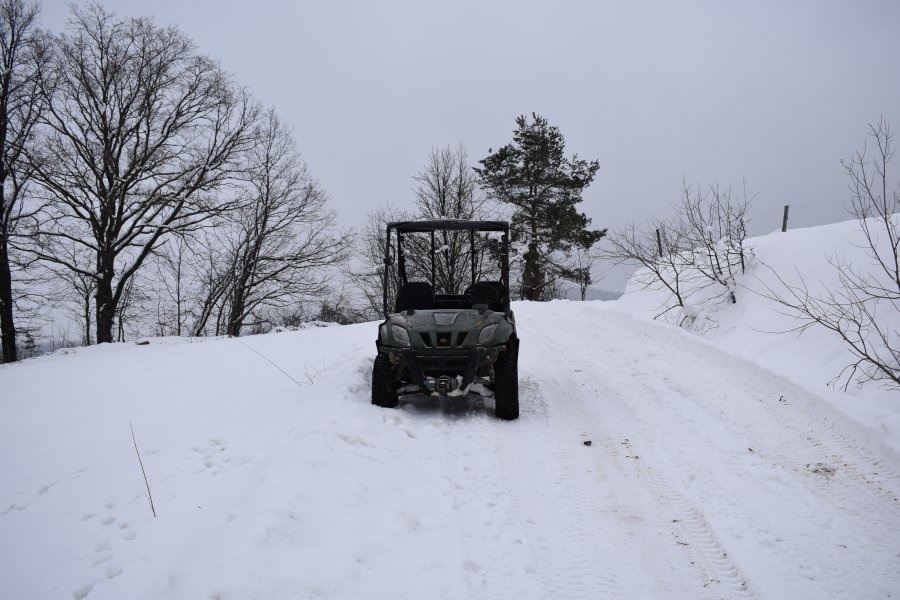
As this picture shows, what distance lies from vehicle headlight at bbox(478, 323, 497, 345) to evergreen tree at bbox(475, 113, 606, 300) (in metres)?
19.7

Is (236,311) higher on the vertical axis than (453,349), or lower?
lower

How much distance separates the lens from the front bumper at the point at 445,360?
507 cm

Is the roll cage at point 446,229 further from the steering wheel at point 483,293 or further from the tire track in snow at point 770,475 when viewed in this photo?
the tire track in snow at point 770,475

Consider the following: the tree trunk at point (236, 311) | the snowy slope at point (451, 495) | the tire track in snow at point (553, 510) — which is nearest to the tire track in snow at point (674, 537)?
the snowy slope at point (451, 495)

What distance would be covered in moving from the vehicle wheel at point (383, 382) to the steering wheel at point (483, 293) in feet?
4.23

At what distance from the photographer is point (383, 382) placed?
5.38m

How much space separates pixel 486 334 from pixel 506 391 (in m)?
0.65

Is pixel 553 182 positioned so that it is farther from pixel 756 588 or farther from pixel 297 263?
pixel 756 588

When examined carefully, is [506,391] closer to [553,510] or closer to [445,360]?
[445,360]

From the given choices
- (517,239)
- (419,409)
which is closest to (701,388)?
(419,409)

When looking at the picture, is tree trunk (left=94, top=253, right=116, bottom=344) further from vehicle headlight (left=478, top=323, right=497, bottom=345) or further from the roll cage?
vehicle headlight (left=478, top=323, right=497, bottom=345)

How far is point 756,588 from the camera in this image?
254 cm

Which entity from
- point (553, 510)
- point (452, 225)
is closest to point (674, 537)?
point (553, 510)

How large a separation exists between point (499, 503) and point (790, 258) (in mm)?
8309
